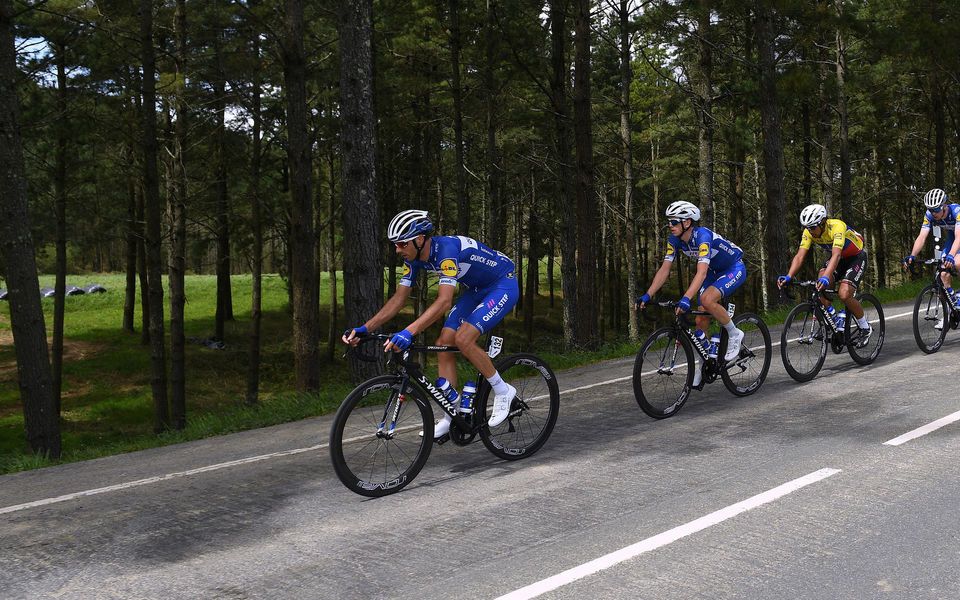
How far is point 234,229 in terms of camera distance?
1201 inches

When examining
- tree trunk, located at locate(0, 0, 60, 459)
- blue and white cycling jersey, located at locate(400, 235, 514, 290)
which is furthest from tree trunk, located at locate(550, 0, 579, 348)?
blue and white cycling jersey, located at locate(400, 235, 514, 290)

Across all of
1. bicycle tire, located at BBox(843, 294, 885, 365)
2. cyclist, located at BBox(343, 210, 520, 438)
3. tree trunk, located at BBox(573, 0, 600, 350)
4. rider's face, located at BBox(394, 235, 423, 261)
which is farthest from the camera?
tree trunk, located at BBox(573, 0, 600, 350)

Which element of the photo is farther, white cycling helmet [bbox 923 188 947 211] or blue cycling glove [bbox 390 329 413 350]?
white cycling helmet [bbox 923 188 947 211]

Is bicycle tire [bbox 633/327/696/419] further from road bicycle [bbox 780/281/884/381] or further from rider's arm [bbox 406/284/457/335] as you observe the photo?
rider's arm [bbox 406/284/457/335]

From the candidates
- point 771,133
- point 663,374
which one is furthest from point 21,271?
point 771,133

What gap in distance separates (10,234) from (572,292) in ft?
44.6

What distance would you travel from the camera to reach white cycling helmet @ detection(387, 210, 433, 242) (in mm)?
5934

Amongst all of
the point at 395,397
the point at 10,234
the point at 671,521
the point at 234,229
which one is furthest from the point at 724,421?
the point at 234,229

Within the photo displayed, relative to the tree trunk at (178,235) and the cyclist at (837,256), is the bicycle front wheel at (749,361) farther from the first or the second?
the tree trunk at (178,235)

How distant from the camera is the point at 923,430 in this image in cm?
688

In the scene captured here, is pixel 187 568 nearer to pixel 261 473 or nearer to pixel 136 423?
pixel 261 473

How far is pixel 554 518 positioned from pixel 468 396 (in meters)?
1.67

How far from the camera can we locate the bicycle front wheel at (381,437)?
563 cm

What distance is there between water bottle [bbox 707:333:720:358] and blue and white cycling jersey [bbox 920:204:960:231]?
4.81m
